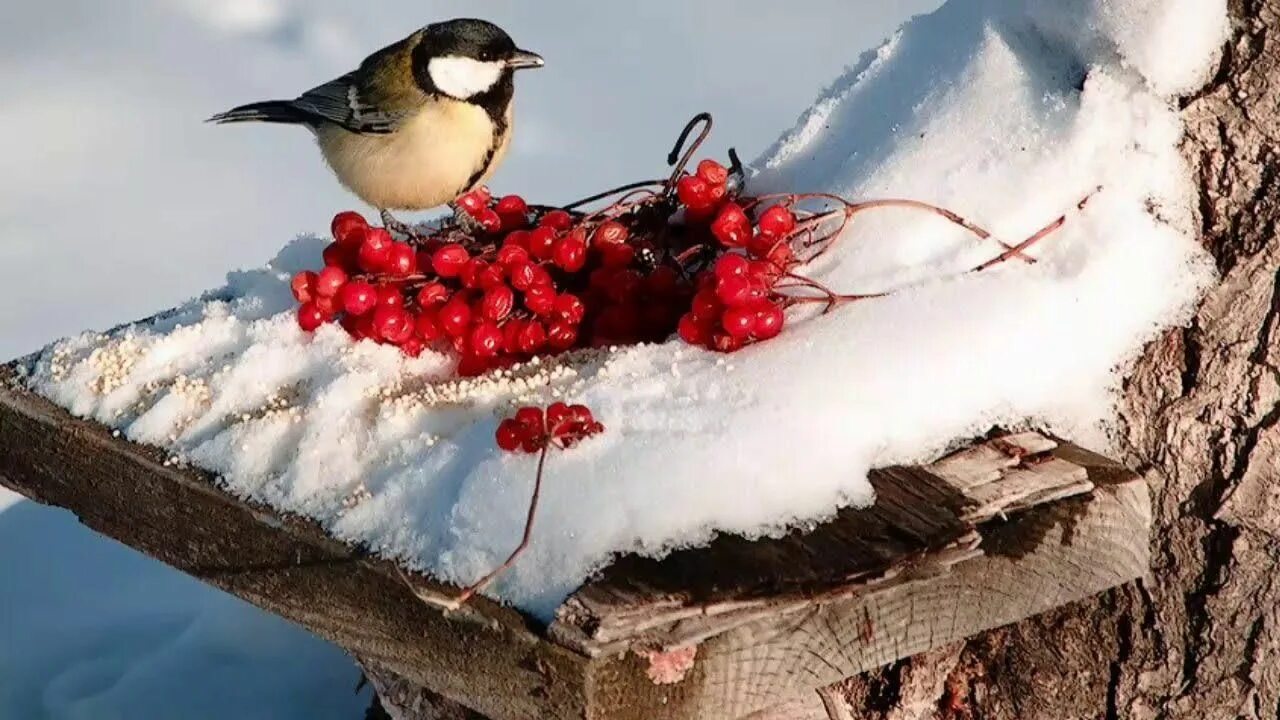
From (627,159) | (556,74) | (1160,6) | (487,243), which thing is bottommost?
(487,243)

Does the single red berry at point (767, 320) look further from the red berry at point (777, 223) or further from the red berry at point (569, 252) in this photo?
the red berry at point (569, 252)

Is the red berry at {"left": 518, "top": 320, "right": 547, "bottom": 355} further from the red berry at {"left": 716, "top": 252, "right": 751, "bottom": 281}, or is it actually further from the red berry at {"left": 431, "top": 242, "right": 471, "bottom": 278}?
the red berry at {"left": 716, "top": 252, "right": 751, "bottom": 281}

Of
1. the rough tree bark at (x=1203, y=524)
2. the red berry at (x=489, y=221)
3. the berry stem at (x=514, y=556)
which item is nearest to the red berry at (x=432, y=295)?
the red berry at (x=489, y=221)

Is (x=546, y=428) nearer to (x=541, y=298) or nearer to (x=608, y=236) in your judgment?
(x=541, y=298)

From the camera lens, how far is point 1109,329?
181cm

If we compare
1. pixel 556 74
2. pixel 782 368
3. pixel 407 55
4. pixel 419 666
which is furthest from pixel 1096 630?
pixel 556 74

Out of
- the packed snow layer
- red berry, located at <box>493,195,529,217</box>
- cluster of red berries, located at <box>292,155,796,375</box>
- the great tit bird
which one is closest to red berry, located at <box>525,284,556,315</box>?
cluster of red berries, located at <box>292,155,796,375</box>

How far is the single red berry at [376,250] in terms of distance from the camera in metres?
2.08

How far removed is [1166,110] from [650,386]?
819 mm

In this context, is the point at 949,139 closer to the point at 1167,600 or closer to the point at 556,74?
the point at 1167,600

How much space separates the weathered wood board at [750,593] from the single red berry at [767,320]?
27 centimetres

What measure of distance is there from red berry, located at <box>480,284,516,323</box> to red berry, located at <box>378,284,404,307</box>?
0.14 meters

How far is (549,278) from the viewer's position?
2025 millimetres

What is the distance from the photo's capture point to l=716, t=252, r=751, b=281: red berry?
1.76m
